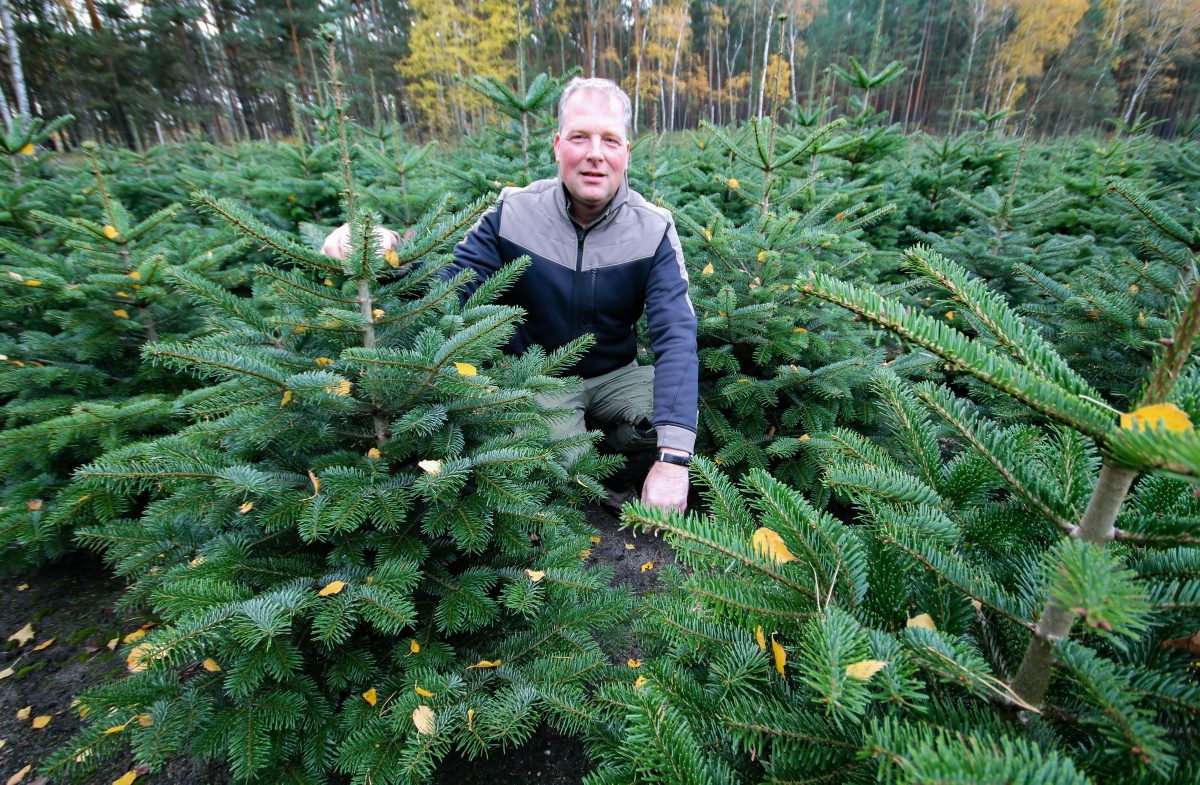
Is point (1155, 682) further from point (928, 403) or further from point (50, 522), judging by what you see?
point (50, 522)

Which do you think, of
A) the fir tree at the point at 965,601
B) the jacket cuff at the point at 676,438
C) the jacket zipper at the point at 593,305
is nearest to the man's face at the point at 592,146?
the jacket zipper at the point at 593,305

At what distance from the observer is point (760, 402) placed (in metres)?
3.24

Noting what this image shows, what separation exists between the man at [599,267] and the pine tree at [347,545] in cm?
84

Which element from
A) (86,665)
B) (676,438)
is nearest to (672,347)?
(676,438)

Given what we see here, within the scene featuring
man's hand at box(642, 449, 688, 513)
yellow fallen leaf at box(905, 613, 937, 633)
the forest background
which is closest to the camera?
yellow fallen leaf at box(905, 613, 937, 633)

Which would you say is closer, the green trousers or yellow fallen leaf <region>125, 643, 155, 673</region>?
yellow fallen leaf <region>125, 643, 155, 673</region>

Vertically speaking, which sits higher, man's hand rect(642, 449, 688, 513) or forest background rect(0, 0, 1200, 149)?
forest background rect(0, 0, 1200, 149)

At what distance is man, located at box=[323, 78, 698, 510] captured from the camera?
2.59 m

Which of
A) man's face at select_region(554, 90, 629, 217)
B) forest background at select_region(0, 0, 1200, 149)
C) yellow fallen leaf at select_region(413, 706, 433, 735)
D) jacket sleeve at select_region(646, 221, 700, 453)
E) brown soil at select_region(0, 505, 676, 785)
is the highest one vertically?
forest background at select_region(0, 0, 1200, 149)

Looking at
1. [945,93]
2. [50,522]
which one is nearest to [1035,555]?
[50,522]

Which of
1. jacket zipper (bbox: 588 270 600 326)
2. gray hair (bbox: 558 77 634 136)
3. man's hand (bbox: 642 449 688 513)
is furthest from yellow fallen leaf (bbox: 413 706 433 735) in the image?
gray hair (bbox: 558 77 634 136)

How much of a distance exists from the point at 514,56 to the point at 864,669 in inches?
1123

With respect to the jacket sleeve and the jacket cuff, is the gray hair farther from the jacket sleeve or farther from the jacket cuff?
the jacket cuff

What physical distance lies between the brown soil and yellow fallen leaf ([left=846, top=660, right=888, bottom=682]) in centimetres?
166
